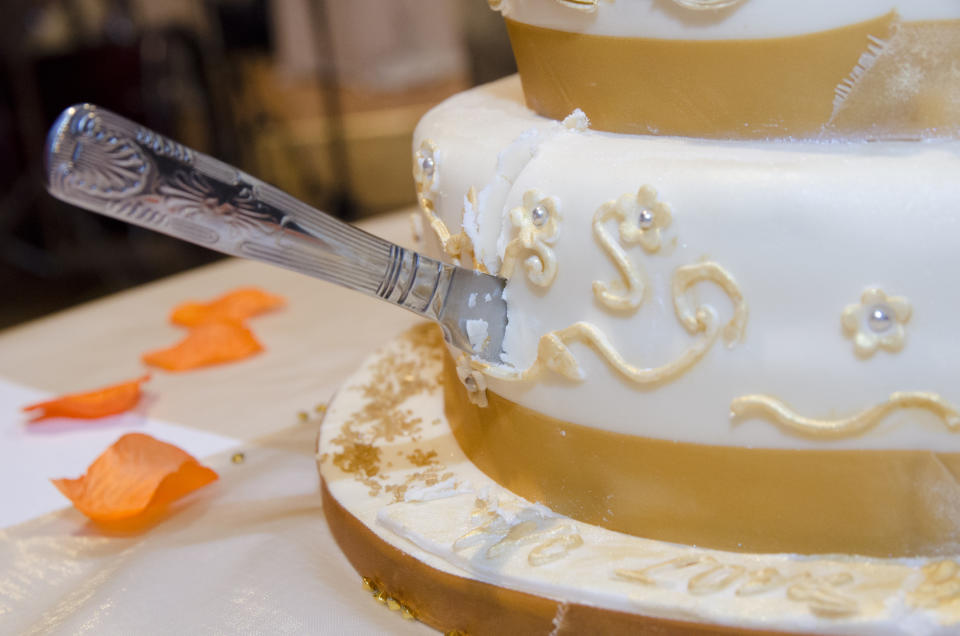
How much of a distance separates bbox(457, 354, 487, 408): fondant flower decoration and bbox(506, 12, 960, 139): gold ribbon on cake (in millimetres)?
302

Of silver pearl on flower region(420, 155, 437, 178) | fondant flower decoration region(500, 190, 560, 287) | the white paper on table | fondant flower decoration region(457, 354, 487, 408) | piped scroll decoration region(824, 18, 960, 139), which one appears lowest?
the white paper on table

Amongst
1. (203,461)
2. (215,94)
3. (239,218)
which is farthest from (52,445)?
(215,94)

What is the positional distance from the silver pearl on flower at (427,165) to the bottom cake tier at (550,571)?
1.17 ft

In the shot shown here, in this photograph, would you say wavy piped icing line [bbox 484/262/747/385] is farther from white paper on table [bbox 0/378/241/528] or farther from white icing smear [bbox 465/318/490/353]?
white paper on table [bbox 0/378/241/528]

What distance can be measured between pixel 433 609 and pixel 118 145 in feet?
1.85

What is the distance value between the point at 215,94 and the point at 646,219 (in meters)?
4.10

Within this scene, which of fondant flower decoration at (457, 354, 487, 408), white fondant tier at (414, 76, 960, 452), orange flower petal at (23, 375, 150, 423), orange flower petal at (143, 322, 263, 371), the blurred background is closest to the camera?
white fondant tier at (414, 76, 960, 452)

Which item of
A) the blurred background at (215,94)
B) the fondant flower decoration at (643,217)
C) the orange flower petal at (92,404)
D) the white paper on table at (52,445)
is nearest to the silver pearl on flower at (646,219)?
the fondant flower decoration at (643,217)

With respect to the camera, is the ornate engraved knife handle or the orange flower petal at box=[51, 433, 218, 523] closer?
the ornate engraved knife handle

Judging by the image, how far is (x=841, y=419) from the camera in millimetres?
926

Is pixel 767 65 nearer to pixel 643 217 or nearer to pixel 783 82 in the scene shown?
pixel 783 82

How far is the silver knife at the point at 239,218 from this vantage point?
2.92ft

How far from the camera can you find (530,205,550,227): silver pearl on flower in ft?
3.28

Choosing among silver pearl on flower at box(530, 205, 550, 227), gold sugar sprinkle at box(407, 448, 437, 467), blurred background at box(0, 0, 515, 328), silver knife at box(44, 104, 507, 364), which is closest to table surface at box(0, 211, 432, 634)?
gold sugar sprinkle at box(407, 448, 437, 467)
